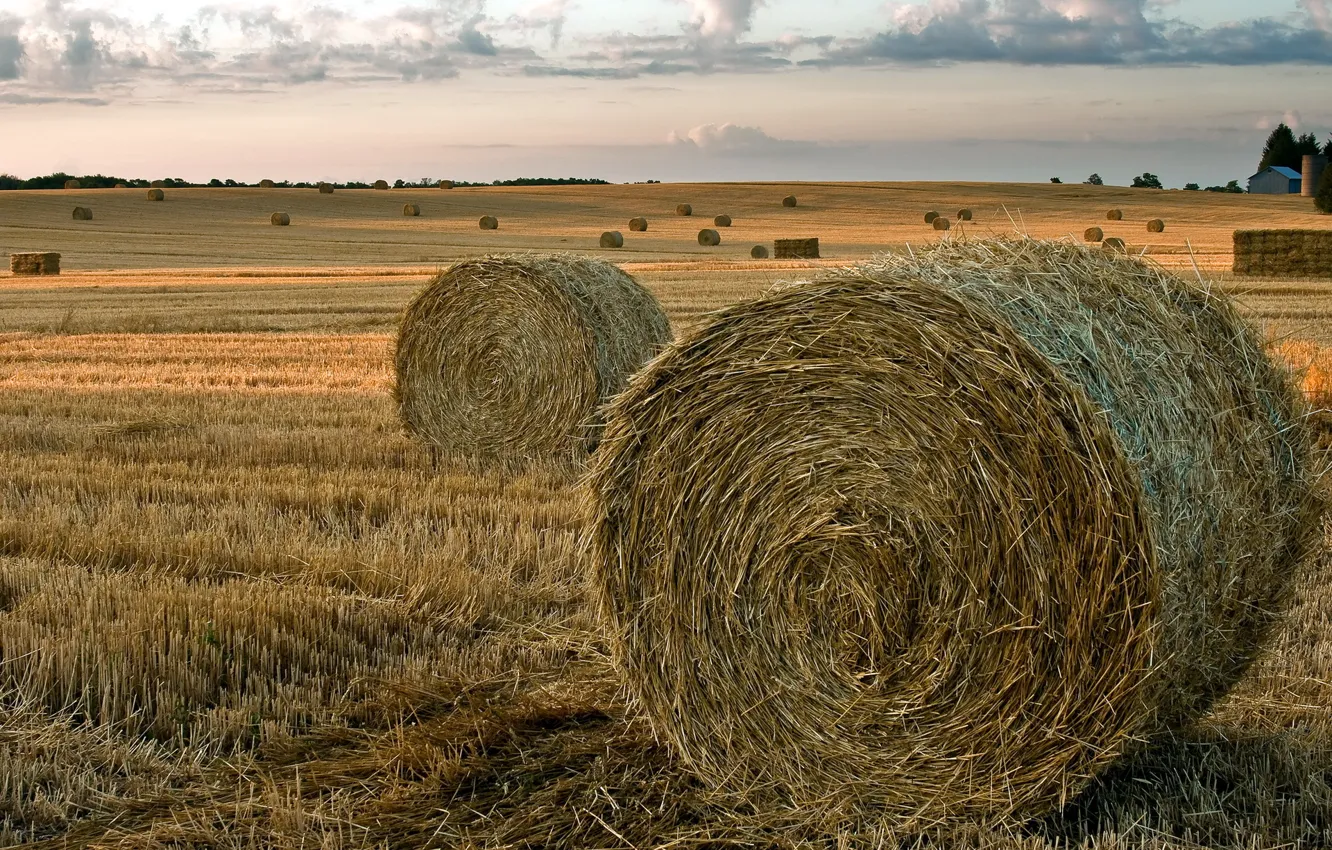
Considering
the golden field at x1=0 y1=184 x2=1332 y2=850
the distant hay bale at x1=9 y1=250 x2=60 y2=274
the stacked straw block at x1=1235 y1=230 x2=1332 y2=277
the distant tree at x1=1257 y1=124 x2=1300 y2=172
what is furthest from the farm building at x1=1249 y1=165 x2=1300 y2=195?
the golden field at x1=0 y1=184 x2=1332 y2=850

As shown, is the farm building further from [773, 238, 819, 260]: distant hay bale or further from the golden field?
the golden field

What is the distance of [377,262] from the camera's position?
36.5 meters

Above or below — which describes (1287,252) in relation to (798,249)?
below

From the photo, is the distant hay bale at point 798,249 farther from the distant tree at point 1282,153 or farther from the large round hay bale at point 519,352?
the distant tree at point 1282,153

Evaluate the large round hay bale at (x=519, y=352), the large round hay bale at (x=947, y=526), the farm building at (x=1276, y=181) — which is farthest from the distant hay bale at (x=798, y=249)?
the farm building at (x=1276, y=181)

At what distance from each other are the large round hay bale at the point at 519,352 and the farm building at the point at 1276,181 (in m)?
89.6

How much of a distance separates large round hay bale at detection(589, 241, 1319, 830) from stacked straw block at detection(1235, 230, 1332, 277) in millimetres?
24362

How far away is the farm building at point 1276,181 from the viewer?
9094cm

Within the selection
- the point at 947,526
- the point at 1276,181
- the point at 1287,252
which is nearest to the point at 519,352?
the point at 947,526

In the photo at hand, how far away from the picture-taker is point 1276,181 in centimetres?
9231

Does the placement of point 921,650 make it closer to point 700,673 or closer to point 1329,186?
point 700,673

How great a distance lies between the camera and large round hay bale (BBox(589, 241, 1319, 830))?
3.71 meters

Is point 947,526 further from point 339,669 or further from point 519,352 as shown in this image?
point 519,352

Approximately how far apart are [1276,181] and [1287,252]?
7280 cm
